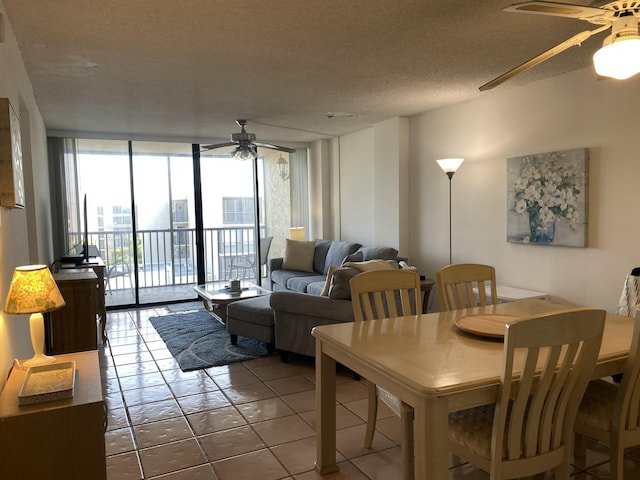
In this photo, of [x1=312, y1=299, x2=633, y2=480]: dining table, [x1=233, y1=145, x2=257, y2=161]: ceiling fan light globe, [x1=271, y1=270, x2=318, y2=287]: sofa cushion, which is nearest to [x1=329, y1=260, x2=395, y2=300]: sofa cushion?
[x1=312, y1=299, x2=633, y2=480]: dining table

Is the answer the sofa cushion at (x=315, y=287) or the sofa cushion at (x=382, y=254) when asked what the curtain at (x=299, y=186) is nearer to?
the sofa cushion at (x=315, y=287)

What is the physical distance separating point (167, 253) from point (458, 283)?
5.08m

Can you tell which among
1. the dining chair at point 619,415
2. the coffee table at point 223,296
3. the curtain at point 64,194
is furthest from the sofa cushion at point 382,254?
the curtain at point 64,194

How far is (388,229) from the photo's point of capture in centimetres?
566

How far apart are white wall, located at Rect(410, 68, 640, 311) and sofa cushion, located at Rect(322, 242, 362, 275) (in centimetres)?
75

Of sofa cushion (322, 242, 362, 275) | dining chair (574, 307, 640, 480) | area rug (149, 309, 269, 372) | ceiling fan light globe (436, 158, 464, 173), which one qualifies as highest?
ceiling fan light globe (436, 158, 464, 173)

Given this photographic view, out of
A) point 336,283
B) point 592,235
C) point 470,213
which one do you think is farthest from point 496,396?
point 470,213

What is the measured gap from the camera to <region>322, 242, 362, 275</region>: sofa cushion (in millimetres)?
5824

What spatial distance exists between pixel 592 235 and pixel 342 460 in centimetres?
260

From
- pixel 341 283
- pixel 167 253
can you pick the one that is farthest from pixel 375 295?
pixel 167 253

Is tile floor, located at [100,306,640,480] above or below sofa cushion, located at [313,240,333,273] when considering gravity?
below

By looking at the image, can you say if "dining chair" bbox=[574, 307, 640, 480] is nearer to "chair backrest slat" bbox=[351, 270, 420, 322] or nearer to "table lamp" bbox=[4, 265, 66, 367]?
"chair backrest slat" bbox=[351, 270, 420, 322]

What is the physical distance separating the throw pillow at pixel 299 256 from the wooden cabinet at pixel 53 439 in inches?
182

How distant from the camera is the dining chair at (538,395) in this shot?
1491mm
